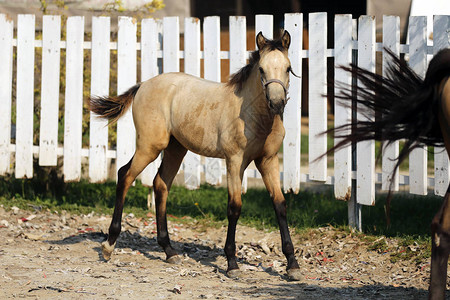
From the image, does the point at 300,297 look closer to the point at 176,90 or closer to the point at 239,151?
the point at 239,151

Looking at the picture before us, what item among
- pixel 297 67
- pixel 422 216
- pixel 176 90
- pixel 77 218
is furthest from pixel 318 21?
pixel 77 218

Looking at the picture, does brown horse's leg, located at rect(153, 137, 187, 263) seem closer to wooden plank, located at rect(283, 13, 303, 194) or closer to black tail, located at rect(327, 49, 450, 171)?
wooden plank, located at rect(283, 13, 303, 194)

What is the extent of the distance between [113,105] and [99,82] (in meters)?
1.38

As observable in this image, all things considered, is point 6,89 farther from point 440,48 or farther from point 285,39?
point 440,48

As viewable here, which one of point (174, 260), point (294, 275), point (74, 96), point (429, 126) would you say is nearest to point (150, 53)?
point (74, 96)

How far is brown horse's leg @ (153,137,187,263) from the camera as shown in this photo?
6438 mm

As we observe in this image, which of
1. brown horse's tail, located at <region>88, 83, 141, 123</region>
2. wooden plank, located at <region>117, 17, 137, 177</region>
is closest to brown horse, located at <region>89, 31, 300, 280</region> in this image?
brown horse's tail, located at <region>88, 83, 141, 123</region>

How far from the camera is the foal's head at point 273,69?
5.28 meters

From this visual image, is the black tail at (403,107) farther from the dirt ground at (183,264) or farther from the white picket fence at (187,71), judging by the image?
the white picket fence at (187,71)

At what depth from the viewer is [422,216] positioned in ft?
24.7

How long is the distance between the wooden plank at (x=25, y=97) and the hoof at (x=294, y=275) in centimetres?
396

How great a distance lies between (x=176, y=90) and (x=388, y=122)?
104 inches

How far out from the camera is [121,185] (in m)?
6.48

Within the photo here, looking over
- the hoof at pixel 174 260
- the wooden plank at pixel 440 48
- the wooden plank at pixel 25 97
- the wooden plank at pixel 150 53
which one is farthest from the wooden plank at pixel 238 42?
the wooden plank at pixel 25 97
